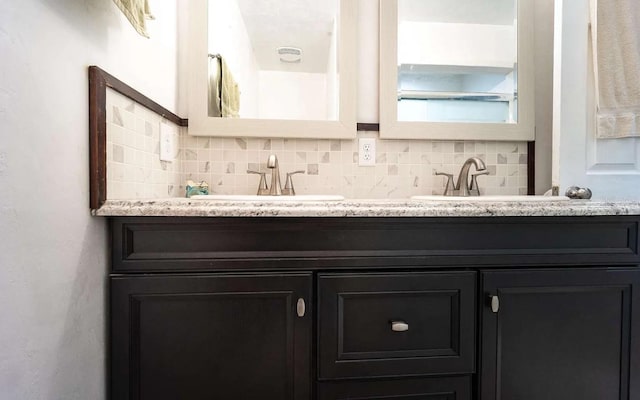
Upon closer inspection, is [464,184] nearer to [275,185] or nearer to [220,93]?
[275,185]

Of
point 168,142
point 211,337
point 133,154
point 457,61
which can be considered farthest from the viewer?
point 457,61

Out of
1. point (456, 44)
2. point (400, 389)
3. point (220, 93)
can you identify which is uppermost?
point (456, 44)

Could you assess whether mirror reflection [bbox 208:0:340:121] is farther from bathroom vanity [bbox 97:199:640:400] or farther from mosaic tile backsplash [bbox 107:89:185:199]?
bathroom vanity [bbox 97:199:640:400]

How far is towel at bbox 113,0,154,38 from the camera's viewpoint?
0.79 meters

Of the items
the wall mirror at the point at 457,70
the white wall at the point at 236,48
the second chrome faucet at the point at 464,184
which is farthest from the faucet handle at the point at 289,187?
the second chrome faucet at the point at 464,184

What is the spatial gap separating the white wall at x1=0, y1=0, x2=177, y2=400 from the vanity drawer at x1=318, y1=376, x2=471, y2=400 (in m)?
0.58

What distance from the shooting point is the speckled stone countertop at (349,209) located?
2.53ft

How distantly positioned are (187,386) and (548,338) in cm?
96

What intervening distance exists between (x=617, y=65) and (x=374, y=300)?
131 centimetres

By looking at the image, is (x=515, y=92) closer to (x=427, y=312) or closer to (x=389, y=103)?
(x=389, y=103)

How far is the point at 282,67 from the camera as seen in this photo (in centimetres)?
133

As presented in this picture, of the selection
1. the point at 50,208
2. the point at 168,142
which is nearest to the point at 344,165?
the point at 168,142

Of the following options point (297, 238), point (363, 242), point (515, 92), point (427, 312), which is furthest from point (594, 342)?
point (515, 92)

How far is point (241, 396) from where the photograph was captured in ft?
2.64
